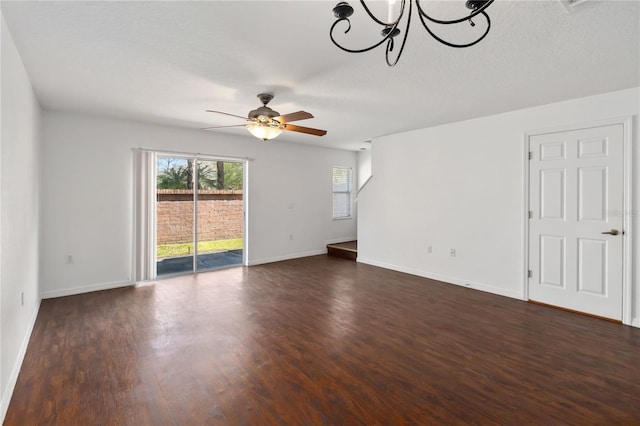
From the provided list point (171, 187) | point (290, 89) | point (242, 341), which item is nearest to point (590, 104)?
point (290, 89)

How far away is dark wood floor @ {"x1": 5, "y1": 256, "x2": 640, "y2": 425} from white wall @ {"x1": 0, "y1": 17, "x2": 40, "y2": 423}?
0.69ft

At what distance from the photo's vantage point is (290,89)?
331 cm

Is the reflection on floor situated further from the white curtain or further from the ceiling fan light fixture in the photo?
the ceiling fan light fixture

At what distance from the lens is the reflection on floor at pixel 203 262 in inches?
213

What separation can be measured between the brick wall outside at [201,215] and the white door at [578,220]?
4803 mm

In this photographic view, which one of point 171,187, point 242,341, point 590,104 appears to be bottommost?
point 242,341

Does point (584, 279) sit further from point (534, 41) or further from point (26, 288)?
point (26, 288)

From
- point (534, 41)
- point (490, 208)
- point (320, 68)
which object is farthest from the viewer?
point (490, 208)

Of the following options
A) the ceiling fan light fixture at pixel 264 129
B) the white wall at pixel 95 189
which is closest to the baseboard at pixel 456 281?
the white wall at pixel 95 189

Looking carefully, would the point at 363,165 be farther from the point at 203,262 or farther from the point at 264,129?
the point at 264,129

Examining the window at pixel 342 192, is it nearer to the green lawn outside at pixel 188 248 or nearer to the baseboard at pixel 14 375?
the green lawn outside at pixel 188 248

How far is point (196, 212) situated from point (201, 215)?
0.47ft

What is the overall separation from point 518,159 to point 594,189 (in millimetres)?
874

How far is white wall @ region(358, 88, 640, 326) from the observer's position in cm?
375
